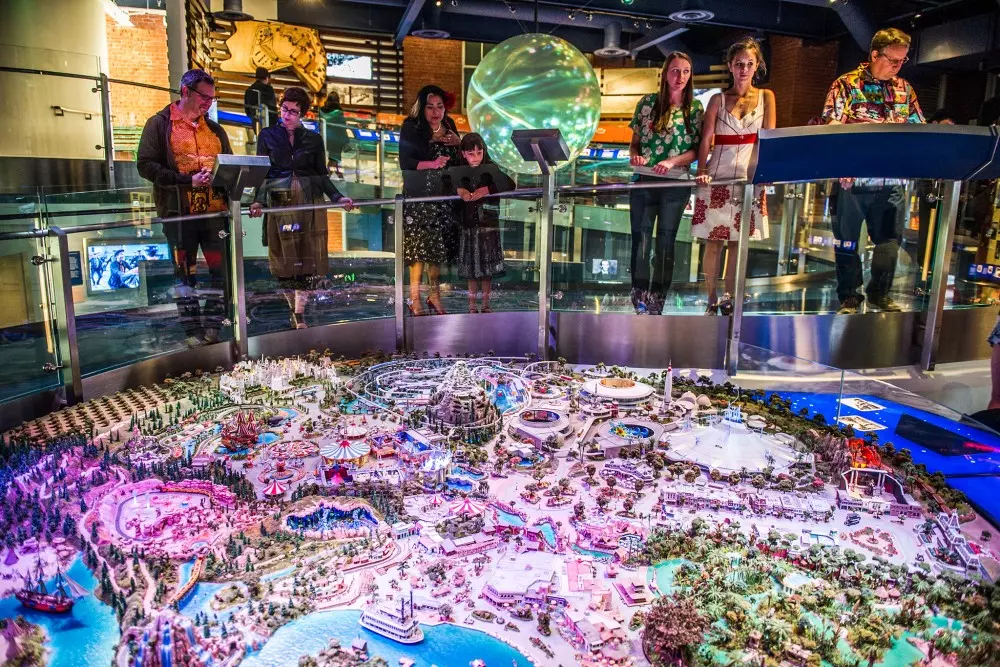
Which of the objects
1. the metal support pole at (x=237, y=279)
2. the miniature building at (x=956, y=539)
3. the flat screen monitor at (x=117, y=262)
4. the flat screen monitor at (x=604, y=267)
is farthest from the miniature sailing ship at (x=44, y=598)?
the flat screen monitor at (x=604, y=267)

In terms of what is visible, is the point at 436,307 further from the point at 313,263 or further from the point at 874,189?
the point at 874,189

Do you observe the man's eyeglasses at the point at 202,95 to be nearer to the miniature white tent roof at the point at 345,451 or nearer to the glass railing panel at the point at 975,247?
the miniature white tent roof at the point at 345,451

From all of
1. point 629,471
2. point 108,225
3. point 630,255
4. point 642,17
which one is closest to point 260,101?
point 108,225

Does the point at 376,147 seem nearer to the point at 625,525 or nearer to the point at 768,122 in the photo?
the point at 768,122

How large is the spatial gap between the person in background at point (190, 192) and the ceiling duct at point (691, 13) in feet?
23.7

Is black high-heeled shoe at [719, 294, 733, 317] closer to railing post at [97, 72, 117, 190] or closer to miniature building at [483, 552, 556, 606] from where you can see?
miniature building at [483, 552, 556, 606]

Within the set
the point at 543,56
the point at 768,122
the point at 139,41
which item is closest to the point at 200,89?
the point at 543,56

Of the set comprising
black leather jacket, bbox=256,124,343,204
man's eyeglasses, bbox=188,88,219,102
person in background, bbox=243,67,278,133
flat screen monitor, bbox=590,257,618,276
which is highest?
person in background, bbox=243,67,278,133

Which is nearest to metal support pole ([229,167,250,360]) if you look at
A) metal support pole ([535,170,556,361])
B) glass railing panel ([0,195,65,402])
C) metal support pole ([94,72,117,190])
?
glass railing panel ([0,195,65,402])

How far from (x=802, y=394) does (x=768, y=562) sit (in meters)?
2.14

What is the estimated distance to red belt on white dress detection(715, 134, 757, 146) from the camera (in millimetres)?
4727

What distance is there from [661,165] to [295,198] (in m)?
2.30

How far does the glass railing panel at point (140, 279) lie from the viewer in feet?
13.5

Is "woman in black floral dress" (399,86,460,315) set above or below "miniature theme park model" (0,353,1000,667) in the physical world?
above
